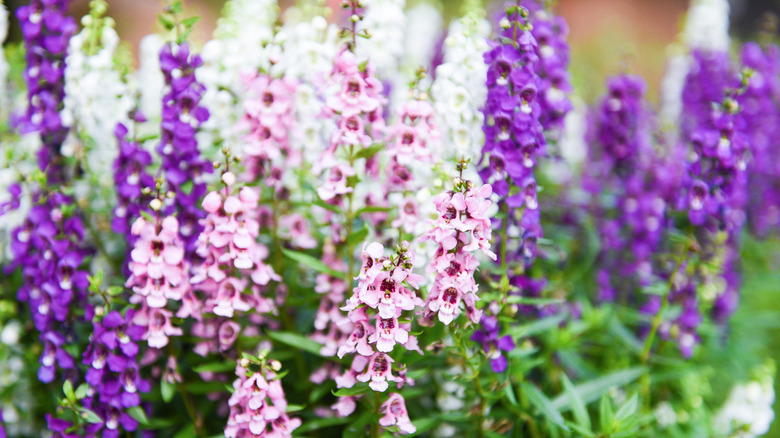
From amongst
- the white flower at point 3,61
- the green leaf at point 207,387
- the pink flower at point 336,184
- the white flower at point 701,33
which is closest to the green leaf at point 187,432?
the green leaf at point 207,387

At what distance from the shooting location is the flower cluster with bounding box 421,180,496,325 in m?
2.25

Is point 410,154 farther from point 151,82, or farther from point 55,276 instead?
point 151,82

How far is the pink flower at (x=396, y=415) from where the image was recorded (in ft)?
8.02

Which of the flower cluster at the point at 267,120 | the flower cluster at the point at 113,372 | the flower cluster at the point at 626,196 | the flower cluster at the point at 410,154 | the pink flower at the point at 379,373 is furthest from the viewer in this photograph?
the flower cluster at the point at 626,196

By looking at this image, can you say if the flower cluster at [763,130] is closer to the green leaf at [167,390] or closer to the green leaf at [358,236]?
the green leaf at [358,236]

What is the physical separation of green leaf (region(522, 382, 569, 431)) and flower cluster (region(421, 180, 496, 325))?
901 mm

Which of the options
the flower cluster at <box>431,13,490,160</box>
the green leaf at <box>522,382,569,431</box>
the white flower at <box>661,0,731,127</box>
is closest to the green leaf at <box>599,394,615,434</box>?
the green leaf at <box>522,382,569,431</box>

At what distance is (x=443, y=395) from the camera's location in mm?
3141

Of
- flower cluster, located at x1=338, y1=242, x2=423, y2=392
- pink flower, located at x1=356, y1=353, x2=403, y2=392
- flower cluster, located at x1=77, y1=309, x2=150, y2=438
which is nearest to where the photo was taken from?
flower cluster, located at x1=338, y1=242, x2=423, y2=392

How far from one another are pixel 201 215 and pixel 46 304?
86 centimetres

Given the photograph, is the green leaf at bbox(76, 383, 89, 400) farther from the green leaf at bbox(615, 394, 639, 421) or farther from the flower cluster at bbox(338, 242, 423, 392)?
the green leaf at bbox(615, 394, 639, 421)

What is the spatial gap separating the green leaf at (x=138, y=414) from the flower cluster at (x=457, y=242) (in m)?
1.45

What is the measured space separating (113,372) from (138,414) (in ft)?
0.75

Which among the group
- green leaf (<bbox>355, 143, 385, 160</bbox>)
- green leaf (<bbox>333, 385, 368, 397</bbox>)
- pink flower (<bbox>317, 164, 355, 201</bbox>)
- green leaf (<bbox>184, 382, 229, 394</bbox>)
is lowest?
green leaf (<bbox>184, 382, 229, 394</bbox>)
